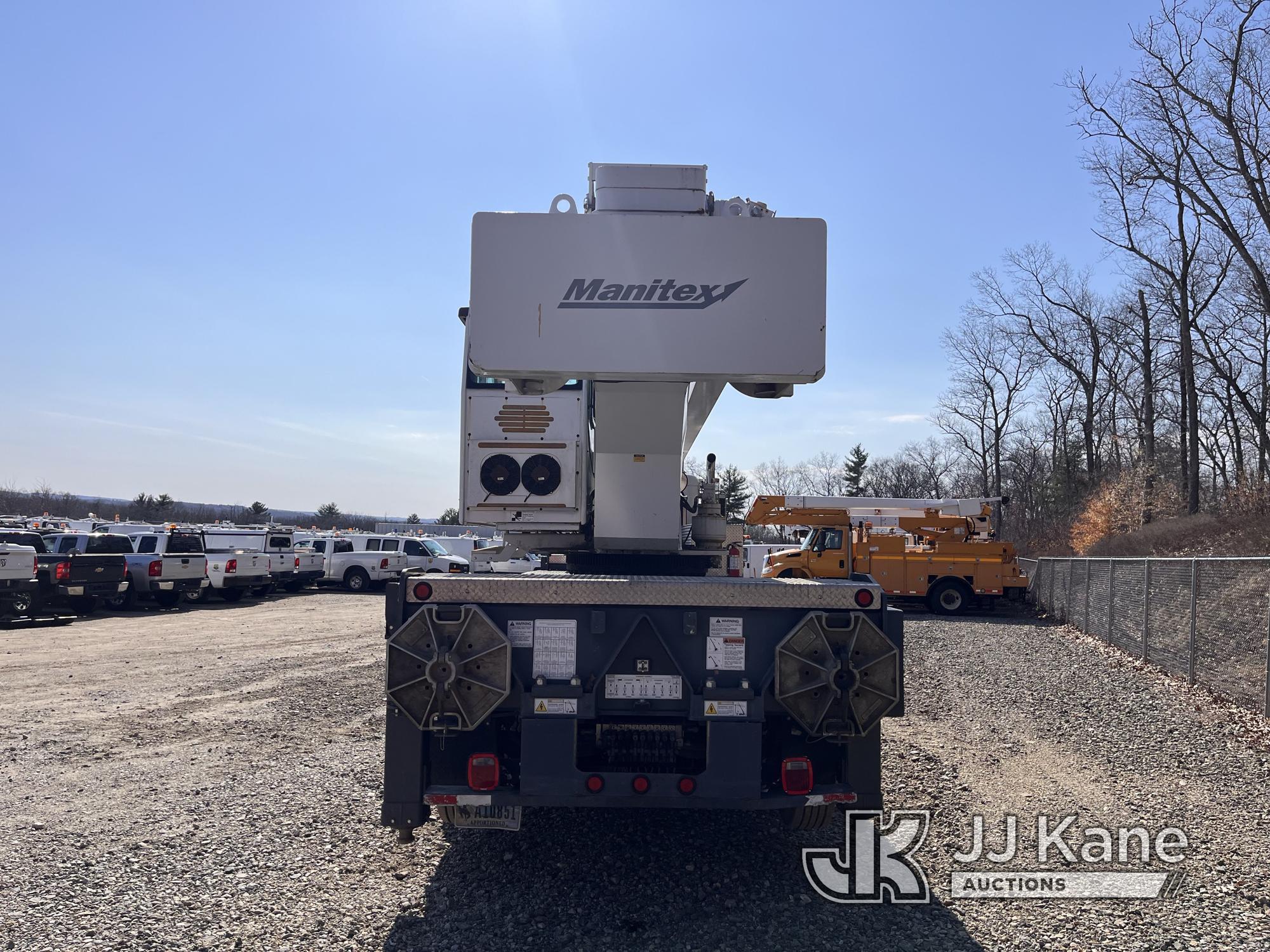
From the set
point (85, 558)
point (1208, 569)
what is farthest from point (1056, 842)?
point (85, 558)

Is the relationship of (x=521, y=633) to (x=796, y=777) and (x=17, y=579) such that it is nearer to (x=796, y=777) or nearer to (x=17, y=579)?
(x=796, y=777)

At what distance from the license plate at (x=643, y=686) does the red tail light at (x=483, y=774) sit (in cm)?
64

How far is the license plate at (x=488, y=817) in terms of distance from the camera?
14.4 ft

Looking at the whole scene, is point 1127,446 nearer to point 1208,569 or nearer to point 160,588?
point 1208,569

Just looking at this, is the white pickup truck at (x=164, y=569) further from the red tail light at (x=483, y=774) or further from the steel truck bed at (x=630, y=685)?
the red tail light at (x=483, y=774)

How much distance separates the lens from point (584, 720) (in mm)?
4430

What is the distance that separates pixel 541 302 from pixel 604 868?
10.1ft

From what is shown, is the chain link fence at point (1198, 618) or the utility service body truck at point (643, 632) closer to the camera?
the utility service body truck at point (643, 632)

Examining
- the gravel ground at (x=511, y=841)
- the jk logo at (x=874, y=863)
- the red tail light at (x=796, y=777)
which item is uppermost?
the red tail light at (x=796, y=777)

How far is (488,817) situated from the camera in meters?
4.40

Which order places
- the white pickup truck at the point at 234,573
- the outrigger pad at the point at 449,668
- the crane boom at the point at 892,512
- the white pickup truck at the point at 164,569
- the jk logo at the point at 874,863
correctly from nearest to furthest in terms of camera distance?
the outrigger pad at the point at 449,668
the jk logo at the point at 874,863
the white pickup truck at the point at 164,569
the crane boom at the point at 892,512
the white pickup truck at the point at 234,573

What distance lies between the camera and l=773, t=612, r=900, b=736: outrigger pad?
170 inches

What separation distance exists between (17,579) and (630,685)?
1697cm

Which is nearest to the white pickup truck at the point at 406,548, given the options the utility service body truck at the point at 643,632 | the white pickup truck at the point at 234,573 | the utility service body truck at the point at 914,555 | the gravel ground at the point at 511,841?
the white pickup truck at the point at 234,573
